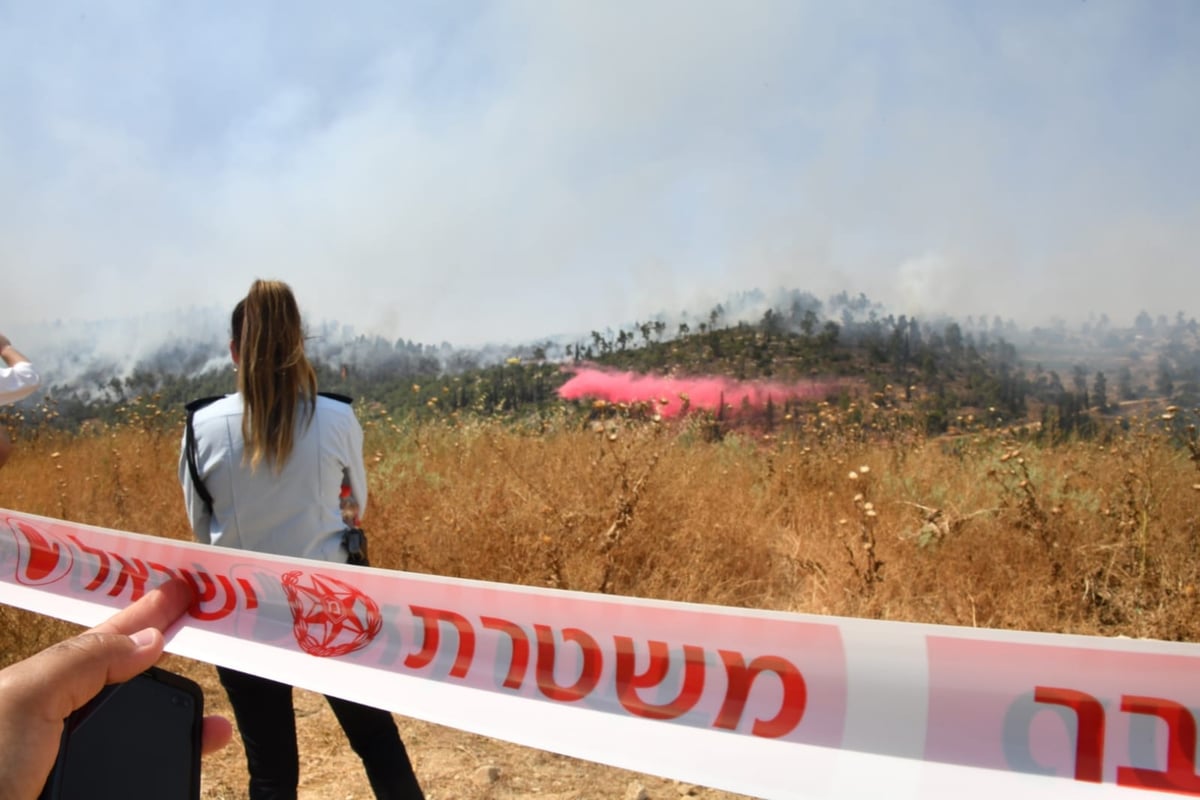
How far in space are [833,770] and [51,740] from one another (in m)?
→ 1.29

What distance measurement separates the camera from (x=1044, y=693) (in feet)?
4.49

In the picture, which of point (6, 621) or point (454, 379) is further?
point (454, 379)

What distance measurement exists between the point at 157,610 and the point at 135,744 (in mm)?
1359

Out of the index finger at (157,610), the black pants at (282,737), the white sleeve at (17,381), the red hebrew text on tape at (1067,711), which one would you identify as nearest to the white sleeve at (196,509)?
the index finger at (157,610)

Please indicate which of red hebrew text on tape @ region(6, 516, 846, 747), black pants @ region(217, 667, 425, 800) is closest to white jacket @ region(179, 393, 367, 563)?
red hebrew text on tape @ region(6, 516, 846, 747)

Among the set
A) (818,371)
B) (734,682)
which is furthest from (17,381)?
(818,371)

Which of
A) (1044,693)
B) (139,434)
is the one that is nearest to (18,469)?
(139,434)

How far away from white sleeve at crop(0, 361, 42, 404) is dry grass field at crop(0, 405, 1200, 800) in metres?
1.47

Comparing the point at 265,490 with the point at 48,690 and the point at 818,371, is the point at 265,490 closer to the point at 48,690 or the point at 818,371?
the point at 48,690

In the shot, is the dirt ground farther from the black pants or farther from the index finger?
the index finger

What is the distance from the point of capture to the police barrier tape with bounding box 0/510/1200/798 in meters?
1.34

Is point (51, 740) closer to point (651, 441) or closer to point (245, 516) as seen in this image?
point (245, 516)

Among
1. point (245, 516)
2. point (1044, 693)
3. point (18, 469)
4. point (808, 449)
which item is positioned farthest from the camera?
point (18, 469)

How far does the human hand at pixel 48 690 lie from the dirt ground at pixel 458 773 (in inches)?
98.4
